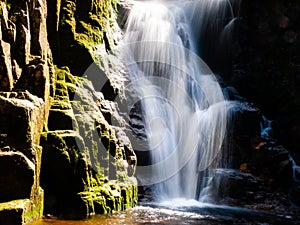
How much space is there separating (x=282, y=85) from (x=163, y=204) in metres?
10.4

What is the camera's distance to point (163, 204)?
9.35 meters

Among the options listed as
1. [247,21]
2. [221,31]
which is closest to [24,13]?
[221,31]

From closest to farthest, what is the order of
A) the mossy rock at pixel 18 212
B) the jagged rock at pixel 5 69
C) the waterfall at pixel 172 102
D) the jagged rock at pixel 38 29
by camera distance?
the mossy rock at pixel 18 212, the jagged rock at pixel 5 69, the jagged rock at pixel 38 29, the waterfall at pixel 172 102

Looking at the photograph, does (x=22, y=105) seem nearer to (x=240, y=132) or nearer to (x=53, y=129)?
(x=53, y=129)

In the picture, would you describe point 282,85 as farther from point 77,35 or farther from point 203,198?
point 77,35

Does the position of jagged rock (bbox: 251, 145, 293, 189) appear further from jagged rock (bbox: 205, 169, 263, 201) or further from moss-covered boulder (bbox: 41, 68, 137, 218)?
moss-covered boulder (bbox: 41, 68, 137, 218)

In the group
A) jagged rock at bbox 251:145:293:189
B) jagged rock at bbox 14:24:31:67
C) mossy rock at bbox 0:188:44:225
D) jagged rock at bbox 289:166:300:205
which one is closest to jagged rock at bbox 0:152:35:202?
mossy rock at bbox 0:188:44:225

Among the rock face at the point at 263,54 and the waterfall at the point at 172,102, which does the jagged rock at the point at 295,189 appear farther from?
the rock face at the point at 263,54

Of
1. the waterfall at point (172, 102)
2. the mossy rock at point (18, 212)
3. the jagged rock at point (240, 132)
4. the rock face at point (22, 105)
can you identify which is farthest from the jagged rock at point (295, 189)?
the mossy rock at point (18, 212)

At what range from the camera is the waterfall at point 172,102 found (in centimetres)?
1088

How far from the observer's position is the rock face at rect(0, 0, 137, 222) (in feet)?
19.9

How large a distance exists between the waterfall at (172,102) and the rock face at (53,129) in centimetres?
150

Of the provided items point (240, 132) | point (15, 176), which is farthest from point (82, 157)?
point (240, 132)

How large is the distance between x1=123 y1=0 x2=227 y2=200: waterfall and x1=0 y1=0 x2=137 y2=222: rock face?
1.50m
